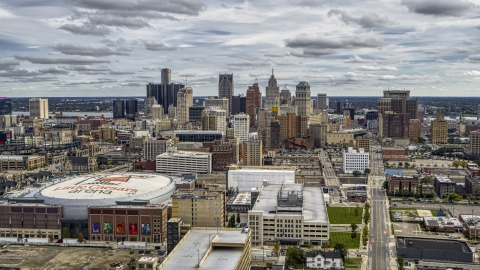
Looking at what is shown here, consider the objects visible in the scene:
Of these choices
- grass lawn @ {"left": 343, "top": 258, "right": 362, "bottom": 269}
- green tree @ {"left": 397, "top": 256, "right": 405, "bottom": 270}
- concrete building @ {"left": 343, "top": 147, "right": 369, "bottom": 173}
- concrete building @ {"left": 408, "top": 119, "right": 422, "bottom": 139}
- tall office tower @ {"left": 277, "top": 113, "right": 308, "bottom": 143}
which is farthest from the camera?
concrete building @ {"left": 408, "top": 119, "right": 422, "bottom": 139}

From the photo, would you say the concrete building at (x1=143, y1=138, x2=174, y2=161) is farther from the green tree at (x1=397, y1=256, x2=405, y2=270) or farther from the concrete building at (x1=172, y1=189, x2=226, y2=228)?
the green tree at (x1=397, y1=256, x2=405, y2=270)

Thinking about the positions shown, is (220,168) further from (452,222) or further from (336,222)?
(452,222)

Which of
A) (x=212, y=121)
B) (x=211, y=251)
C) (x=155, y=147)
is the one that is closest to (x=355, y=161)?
(x=155, y=147)

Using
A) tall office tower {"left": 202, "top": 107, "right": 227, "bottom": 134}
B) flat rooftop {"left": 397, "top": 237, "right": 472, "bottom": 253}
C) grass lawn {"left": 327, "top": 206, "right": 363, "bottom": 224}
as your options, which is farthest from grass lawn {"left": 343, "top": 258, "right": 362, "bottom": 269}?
tall office tower {"left": 202, "top": 107, "right": 227, "bottom": 134}

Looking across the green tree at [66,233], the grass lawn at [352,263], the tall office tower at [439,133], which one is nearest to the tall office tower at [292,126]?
the tall office tower at [439,133]

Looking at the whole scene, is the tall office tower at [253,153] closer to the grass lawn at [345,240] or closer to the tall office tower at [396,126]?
the grass lawn at [345,240]

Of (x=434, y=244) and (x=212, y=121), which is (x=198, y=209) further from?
(x=212, y=121)
